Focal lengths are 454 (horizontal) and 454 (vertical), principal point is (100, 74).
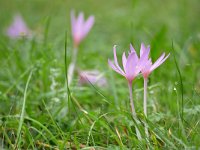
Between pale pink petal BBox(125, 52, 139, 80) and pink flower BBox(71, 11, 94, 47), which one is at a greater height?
pink flower BBox(71, 11, 94, 47)

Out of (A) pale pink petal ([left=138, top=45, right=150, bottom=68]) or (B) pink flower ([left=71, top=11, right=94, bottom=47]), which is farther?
(B) pink flower ([left=71, top=11, right=94, bottom=47])

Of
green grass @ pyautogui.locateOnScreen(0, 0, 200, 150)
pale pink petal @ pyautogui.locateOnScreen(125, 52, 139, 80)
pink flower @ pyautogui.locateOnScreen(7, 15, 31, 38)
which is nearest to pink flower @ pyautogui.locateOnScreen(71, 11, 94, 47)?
green grass @ pyautogui.locateOnScreen(0, 0, 200, 150)

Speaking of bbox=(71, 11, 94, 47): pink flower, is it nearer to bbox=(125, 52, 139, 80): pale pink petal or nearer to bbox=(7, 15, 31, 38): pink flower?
bbox=(125, 52, 139, 80): pale pink petal

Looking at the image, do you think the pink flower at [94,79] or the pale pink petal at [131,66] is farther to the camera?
the pink flower at [94,79]

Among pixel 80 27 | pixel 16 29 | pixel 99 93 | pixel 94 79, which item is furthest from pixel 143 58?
A: pixel 16 29

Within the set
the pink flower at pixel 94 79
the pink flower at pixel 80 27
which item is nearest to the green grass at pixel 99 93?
the pink flower at pixel 94 79

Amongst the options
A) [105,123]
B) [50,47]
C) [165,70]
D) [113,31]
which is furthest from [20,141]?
[113,31]

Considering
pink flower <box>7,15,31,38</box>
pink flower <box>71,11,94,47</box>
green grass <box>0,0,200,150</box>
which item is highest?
pink flower <box>7,15,31,38</box>

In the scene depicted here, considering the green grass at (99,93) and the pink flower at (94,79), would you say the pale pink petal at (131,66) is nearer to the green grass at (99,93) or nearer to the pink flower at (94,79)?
the green grass at (99,93)

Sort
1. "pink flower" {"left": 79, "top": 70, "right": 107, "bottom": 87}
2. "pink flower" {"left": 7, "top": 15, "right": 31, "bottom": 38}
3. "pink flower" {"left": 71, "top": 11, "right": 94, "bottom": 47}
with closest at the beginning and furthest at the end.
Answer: "pink flower" {"left": 71, "top": 11, "right": 94, "bottom": 47}
"pink flower" {"left": 79, "top": 70, "right": 107, "bottom": 87}
"pink flower" {"left": 7, "top": 15, "right": 31, "bottom": 38}

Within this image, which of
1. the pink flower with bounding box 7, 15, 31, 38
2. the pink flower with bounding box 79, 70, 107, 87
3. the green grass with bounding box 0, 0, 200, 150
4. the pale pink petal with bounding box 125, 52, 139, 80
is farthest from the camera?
the pink flower with bounding box 7, 15, 31, 38
